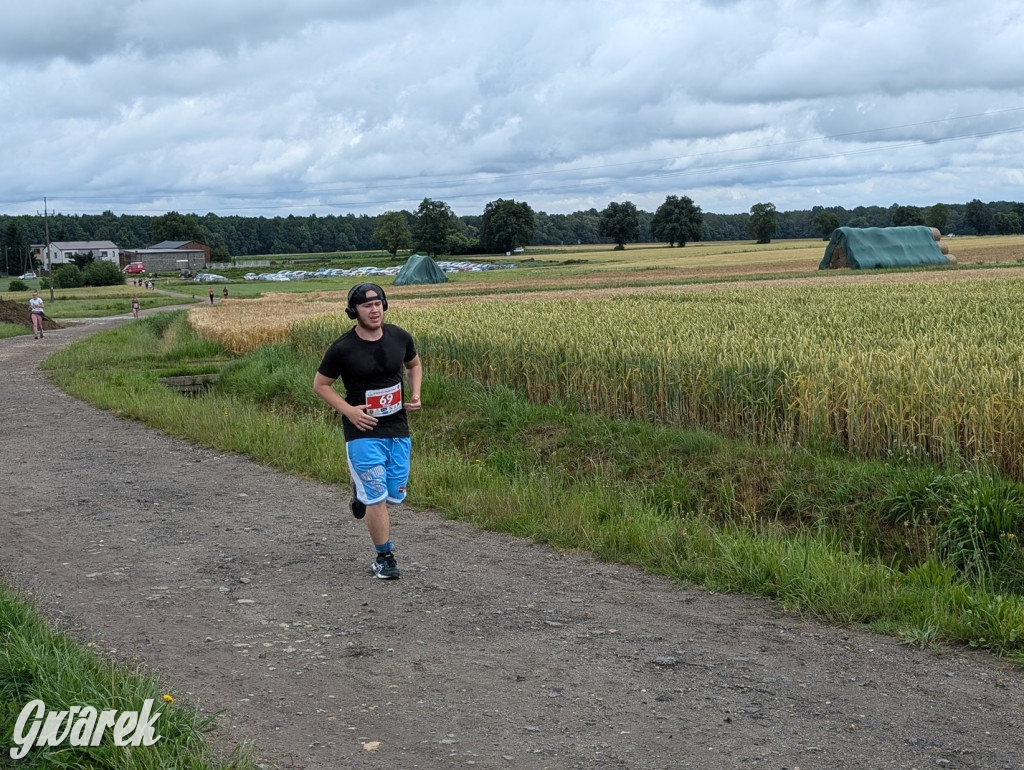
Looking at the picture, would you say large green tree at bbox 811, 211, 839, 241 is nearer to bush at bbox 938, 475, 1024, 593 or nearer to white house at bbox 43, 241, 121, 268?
white house at bbox 43, 241, 121, 268

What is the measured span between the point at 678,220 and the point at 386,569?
476ft

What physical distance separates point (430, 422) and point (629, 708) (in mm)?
10525

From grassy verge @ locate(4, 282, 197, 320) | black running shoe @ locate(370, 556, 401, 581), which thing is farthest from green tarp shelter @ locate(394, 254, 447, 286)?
black running shoe @ locate(370, 556, 401, 581)

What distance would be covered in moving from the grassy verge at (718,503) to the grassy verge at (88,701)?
3.72m

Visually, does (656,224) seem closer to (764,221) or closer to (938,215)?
(764,221)

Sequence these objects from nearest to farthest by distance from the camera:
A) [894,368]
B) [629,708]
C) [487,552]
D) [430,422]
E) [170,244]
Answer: [629,708] → [487,552] → [894,368] → [430,422] → [170,244]

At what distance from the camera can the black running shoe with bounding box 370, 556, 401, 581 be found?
748cm

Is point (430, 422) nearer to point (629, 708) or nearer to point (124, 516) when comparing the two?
point (124, 516)

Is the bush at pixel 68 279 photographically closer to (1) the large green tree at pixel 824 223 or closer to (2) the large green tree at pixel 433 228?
(2) the large green tree at pixel 433 228

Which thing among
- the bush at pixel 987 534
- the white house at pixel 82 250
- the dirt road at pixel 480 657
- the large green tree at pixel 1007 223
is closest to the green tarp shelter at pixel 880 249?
the bush at pixel 987 534

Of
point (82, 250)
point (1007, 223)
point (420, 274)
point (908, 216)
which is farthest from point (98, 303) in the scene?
point (1007, 223)

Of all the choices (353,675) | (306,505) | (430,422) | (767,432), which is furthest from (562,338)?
(353,675)

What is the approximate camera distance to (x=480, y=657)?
5867 mm

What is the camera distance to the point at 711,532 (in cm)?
845
